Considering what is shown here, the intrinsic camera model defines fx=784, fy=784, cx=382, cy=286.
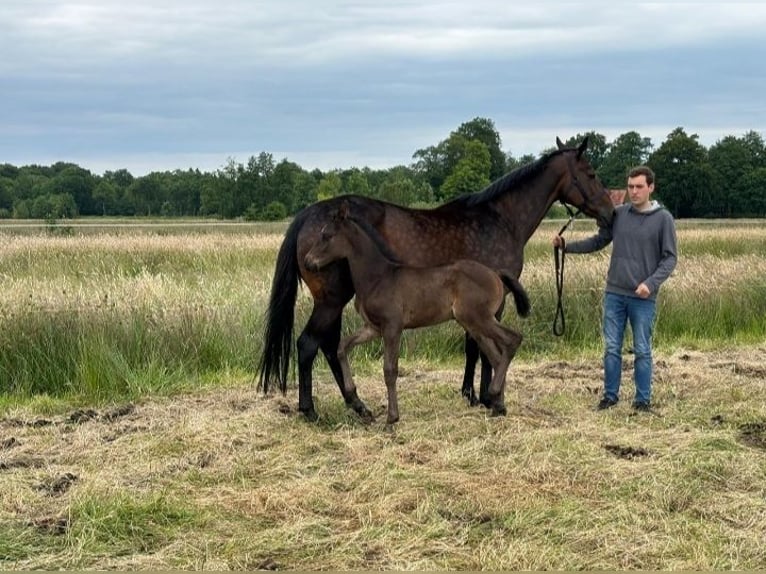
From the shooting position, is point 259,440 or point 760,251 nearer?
point 259,440

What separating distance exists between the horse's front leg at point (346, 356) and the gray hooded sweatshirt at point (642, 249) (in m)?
2.19

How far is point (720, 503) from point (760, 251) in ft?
58.7

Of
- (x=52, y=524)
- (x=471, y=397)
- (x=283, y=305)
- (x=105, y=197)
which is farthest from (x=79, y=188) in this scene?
(x=52, y=524)

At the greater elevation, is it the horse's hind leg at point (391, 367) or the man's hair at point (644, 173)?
the man's hair at point (644, 173)

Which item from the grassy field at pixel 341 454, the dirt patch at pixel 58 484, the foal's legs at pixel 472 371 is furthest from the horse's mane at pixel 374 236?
the dirt patch at pixel 58 484

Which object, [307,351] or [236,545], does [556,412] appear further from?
[236,545]

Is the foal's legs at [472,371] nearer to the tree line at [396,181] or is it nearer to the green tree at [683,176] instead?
the tree line at [396,181]

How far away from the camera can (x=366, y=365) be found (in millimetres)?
8578

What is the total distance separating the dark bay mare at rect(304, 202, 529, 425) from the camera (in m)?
5.92

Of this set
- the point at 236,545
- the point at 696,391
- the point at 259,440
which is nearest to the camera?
the point at 236,545

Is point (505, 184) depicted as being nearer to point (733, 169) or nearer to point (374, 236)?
point (374, 236)

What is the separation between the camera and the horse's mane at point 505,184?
672 cm

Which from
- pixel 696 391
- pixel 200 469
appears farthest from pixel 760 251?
pixel 200 469

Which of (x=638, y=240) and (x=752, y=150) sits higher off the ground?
(x=752, y=150)
